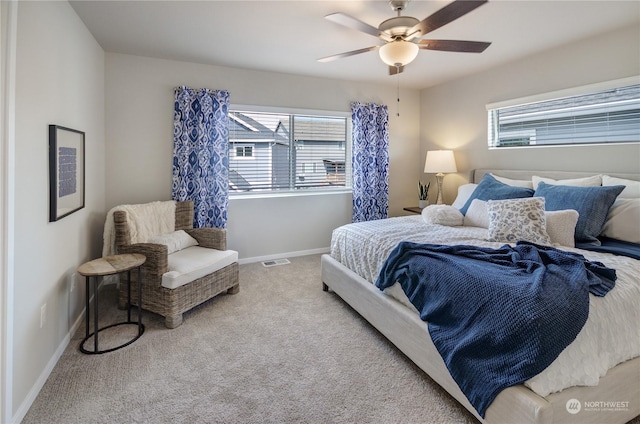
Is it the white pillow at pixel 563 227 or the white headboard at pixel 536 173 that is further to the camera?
the white headboard at pixel 536 173

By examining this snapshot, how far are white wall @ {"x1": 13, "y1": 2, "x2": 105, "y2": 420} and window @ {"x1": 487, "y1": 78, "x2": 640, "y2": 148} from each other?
169 inches

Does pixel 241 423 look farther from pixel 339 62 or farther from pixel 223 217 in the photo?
pixel 339 62

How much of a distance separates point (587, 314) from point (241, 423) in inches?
67.2

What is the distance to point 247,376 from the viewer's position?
2080 mm

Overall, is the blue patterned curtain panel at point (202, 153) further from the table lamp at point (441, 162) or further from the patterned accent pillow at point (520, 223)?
the patterned accent pillow at point (520, 223)

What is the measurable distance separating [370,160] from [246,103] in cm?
189

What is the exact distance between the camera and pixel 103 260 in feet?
8.43

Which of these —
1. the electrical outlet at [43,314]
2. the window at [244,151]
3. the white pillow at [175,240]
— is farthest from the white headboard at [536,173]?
the electrical outlet at [43,314]

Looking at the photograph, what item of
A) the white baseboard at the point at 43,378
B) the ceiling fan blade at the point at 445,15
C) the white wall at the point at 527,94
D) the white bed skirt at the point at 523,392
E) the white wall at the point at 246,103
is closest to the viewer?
the white bed skirt at the point at 523,392

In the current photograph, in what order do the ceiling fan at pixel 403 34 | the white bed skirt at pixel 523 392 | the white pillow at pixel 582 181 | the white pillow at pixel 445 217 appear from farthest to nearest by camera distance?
the white pillow at pixel 445 217 → the white pillow at pixel 582 181 → the ceiling fan at pixel 403 34 → the white bed skirt at pixel 523 392

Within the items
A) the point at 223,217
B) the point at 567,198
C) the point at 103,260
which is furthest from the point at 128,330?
the point at 567,198

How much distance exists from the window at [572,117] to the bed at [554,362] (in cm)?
47

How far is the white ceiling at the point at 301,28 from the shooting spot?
2551 mm

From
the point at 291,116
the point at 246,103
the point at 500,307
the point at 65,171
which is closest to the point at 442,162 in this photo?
the point at 291,116
